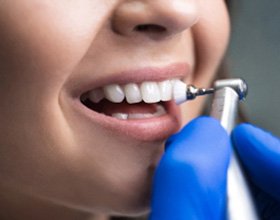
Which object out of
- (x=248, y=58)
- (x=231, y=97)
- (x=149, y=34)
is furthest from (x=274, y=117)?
(x=149, y=34)

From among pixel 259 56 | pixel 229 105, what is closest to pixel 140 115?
pixel 229 105

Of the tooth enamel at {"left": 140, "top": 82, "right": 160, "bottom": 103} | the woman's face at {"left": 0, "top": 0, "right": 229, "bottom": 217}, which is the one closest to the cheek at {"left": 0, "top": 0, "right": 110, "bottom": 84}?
the woman's face at {"left": 0, "top": 0, "right": 229, "bottom": 217}

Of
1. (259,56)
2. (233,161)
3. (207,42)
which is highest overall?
(207,42)

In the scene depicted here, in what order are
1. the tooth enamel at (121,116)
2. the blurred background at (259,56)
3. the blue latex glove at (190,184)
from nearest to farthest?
1. the blue latex glove at (190,184)
2. the tooth enamel at (121,116)
3. the blurred background at (259,56)

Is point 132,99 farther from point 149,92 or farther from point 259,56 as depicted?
point 259,56

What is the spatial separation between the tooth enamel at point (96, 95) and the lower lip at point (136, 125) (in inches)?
0.9

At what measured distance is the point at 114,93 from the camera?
2.19 ft

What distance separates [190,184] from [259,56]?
3.06 feet

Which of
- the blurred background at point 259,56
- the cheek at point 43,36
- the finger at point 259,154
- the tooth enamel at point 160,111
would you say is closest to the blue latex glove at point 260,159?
the finger at point 259,154

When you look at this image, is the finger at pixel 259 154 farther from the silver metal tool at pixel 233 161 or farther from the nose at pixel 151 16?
the nose at pixel 151 16

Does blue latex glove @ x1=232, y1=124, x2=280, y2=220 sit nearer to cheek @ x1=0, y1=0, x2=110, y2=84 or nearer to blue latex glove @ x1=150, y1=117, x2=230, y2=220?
blue latex glove @ x1=150, y1=117, x2=230, y2=220

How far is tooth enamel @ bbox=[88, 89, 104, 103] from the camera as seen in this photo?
675 millimetres

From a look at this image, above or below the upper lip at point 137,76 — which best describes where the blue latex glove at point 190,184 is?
below

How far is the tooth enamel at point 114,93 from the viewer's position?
2.18ft
